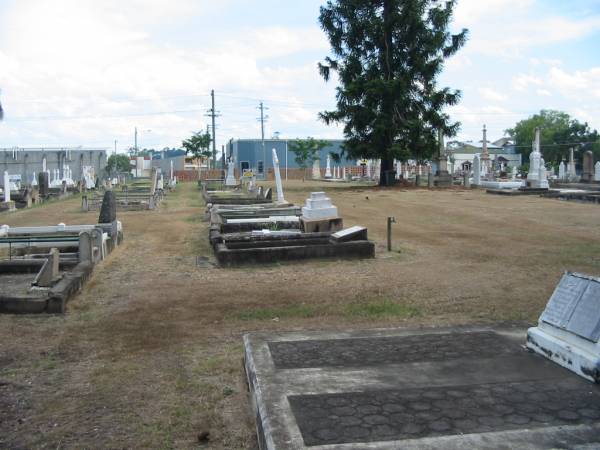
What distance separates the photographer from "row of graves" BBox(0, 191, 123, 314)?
6.39m

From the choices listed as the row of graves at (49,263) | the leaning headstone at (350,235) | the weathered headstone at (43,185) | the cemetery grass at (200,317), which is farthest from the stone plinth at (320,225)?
the weathered headstone at (43,185)

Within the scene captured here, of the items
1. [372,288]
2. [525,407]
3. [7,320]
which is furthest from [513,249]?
[7,320]

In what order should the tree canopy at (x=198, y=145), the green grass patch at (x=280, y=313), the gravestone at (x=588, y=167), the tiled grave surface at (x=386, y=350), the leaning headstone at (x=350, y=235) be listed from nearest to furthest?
the tiled grave surface at (x=386, y=350)
the green grass patch at (x=280, y=313)
the leaning headstone at (x=350, y=235)
the gravestone at (x=588, y=167)
the tree canopy at (x=198, y=145)

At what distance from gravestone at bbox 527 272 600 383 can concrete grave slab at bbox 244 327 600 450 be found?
99 mm

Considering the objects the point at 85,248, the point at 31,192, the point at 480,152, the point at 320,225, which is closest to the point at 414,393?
the point at 85,248

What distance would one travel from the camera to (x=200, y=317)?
6191 millimetres

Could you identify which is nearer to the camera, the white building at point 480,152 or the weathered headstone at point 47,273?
the weathered headstone at point 47,273

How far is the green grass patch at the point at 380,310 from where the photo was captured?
622cm

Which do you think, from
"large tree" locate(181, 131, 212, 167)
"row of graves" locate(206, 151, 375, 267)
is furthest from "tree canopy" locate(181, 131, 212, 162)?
"row of graves" locate(206, 151, 375, 267)

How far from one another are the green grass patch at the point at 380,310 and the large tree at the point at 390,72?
24060mm

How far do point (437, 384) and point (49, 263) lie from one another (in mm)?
5480

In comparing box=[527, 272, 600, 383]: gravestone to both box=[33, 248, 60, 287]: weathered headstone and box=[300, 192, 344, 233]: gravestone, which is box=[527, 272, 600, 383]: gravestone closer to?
box=[33, 248, 60, 287]: weathered headstone

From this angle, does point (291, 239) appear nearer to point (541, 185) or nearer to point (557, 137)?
point (541, 185)

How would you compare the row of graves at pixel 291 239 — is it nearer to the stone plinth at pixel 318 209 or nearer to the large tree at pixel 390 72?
the stone plinth at pixel 318 209
